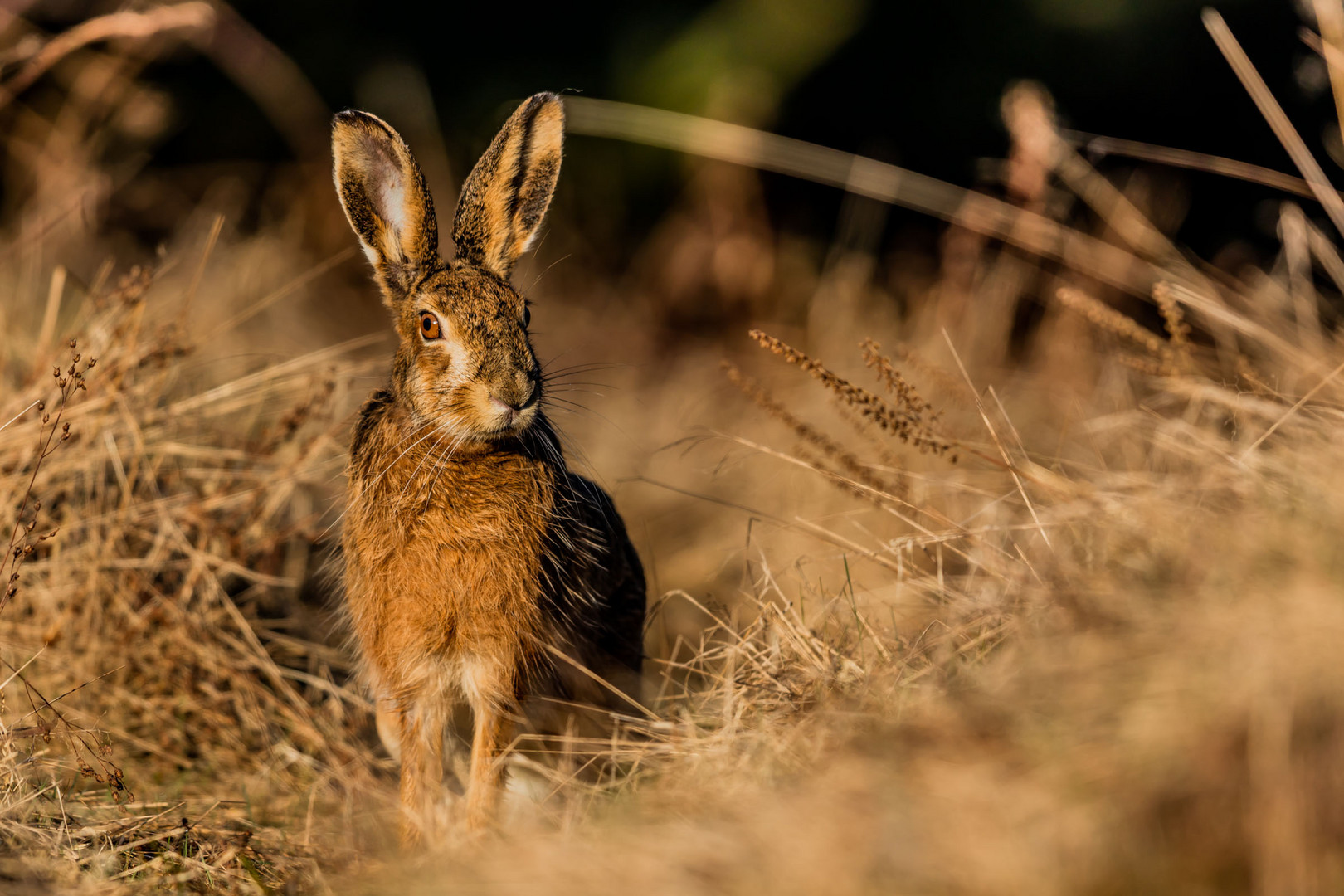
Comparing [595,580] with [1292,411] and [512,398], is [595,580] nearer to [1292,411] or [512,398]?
[512,398]

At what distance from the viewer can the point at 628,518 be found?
18.4 ft

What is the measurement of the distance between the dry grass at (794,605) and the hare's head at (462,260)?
0.50 m

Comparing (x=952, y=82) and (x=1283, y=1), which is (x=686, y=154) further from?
(x=1283, y=1)

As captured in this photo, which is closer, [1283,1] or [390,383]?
[390,383]

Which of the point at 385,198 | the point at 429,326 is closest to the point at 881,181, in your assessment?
the point at 385,198

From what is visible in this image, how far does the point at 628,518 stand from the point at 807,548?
3.43 ft

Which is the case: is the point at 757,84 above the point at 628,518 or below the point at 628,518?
above

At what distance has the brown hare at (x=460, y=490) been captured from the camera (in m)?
3.16

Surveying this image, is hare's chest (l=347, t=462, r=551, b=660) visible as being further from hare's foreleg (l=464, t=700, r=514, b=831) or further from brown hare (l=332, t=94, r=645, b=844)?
hare's foreleg (l=464, t=700, r=514, b=831)

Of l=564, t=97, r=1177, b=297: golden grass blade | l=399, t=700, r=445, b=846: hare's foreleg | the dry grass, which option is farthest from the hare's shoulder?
l=564, t=97, r=1177, b=297: golden grass blade

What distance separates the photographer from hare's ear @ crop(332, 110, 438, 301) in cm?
330

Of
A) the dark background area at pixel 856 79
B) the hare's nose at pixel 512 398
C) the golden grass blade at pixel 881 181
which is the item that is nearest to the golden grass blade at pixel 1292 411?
the golden grass blade at pixel 881 181

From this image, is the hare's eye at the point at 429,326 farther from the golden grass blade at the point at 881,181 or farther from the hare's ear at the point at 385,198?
the golden grass blade at the point at 881,181

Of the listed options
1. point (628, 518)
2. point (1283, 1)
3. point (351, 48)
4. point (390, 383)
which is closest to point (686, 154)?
point (351, 48)
